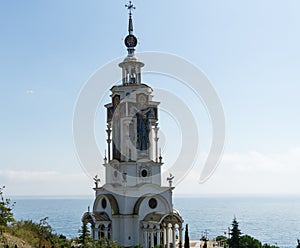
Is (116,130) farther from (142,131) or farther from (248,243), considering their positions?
(248,243)

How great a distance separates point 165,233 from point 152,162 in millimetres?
4662

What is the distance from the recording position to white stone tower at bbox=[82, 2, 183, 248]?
2923 cm

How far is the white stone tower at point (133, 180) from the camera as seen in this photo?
29.2 m

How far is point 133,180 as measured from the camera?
99.3 ft

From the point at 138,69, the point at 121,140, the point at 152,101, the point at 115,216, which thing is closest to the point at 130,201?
the point at 115,216

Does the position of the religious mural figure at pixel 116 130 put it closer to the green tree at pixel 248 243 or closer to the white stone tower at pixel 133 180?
the white stone tower at pixel 133 180

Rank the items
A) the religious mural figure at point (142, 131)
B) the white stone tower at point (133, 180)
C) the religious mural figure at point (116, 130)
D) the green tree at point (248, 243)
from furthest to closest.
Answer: the religious mural figure at point (116, 130), the religious mural figure at point (142, 131), the white stone tower at point (133, 180), the green tree at point (248, 243)

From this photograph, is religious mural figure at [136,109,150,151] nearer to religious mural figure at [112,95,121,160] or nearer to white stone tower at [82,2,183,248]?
white stone tower at [82,2,183,248]

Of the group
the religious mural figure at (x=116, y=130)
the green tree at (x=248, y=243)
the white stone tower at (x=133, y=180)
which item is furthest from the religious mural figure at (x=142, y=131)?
the green tree at (x=248, y=243)

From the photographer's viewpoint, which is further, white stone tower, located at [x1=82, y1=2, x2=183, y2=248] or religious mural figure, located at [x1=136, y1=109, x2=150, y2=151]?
religious mural figure, located at [x1=136, y1=109, x2=150, y2=151]

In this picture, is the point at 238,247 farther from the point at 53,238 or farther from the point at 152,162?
the point at 53,238

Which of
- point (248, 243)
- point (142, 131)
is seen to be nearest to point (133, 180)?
point (142, 131)

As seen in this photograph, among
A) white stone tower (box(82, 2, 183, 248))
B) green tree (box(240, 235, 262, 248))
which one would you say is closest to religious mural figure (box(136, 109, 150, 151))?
white stone tower (box(82, 2, 183, 248))

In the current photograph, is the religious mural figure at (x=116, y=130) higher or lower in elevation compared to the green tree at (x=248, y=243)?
higher
